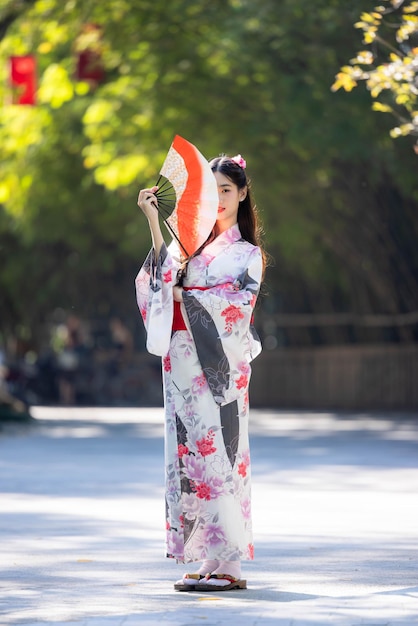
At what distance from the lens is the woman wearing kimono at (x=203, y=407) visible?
7.03m

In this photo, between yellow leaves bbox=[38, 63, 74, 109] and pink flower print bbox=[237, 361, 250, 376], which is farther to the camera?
yellow leaves bbox=[38, 63, 74, 109]

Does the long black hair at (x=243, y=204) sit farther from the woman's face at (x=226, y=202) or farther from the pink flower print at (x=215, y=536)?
the pink flower print at (x=215, y=536)

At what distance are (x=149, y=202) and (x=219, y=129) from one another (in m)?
16.2

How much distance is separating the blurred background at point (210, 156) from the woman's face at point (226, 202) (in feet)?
30.7

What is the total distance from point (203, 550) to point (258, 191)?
1748cm

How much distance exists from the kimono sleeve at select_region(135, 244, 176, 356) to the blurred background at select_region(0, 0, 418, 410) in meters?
9.71

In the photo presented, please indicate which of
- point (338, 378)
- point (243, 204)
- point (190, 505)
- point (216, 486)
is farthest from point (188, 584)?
point (338, 378)

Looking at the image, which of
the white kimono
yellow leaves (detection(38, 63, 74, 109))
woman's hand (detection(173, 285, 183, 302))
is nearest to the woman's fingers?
the white kimono

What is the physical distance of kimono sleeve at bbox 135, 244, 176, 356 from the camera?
701 centimetres

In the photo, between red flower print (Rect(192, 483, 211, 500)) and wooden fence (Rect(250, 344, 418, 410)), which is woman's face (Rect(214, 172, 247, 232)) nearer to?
red flower print (Rect(192, 483, 211, 500))

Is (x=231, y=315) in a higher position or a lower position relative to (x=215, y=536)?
higher

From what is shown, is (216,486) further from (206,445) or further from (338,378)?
(338,378)

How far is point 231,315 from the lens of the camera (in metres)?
7.14

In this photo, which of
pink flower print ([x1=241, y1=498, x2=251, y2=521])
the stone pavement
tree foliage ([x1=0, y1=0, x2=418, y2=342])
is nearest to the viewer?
the stone pavement
